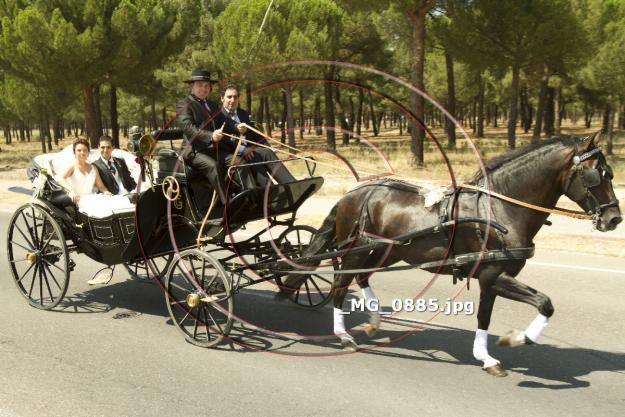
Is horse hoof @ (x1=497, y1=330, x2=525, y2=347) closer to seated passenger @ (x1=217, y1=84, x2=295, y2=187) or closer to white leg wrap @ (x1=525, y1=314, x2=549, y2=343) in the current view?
white leg wrap @ (x1=525, y1=314, x2=549, y2=343)

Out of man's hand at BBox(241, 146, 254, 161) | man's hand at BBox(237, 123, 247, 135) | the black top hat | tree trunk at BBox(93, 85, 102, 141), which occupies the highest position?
tree trunk at BBox(93, 85, 102, 141)

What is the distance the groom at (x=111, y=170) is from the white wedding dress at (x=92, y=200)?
0.37 m

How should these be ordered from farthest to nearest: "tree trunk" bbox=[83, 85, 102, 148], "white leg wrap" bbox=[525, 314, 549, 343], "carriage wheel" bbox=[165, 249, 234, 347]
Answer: "tree trunk" bbox=[83, 85, 102, 148], "carriage wheel" bbox=[165, 249, 234, 347], "white leg wrap" bbox=[525, 314, 549, 343]

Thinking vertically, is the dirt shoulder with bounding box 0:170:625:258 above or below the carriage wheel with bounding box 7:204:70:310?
below

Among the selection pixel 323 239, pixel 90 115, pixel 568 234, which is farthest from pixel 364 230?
pixel 90 115

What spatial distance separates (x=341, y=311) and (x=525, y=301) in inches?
72.6

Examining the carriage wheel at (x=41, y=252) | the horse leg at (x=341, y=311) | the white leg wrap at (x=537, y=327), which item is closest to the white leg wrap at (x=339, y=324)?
the horse leg at (x=341, y=311)

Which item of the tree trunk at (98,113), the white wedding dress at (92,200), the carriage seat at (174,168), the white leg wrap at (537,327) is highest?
the tree trunk at (98,113)

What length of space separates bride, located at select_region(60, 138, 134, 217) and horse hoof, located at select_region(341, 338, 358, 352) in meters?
2.91

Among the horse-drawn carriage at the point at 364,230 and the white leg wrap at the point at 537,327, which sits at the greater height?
the horse-drawn carriage at the point at 364,230

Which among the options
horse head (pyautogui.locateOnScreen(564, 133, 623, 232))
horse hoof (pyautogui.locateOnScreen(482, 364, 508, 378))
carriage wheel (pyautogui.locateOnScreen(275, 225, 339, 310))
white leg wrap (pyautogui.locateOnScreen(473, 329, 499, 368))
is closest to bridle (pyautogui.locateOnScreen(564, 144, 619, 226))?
horse head (pyautogui.locateOnScreen(564, 133, 623, 232))

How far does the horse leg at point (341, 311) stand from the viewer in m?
5.98

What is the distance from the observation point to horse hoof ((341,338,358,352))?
5945 mm

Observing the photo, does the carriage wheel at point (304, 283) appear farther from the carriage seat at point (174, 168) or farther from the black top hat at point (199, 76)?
the black top hat at point (199, 76)
